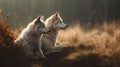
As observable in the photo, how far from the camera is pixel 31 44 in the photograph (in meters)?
10.4

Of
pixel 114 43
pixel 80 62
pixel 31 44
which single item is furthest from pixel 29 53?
pixel 114 43

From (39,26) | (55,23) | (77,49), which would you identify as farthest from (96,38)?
(39,26)

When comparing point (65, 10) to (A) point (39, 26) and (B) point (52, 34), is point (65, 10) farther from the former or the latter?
(A) point (39, 26)

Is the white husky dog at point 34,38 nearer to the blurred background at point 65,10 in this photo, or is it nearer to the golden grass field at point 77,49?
the golden grass field at point 77,49

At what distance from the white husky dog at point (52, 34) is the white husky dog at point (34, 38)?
1.82 ft

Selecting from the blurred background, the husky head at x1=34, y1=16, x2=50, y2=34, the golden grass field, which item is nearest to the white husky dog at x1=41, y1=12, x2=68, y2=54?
the golden grass field

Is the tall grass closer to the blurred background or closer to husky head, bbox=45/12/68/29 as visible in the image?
the blurred background

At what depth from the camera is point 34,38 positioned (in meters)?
10.4

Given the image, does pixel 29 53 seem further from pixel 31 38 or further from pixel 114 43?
pixel 114 43

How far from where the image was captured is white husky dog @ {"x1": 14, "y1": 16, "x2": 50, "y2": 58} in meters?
10.3

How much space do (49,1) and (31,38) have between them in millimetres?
2595

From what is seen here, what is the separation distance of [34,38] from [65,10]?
3216 millimetres

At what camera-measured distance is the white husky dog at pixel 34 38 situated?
10289 mm

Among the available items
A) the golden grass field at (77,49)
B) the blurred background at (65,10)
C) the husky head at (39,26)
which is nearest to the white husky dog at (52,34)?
the golden grass field at (77,49)
